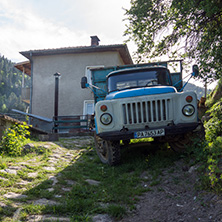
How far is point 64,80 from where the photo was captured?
59.7ft

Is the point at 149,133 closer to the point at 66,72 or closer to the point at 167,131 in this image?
the point at 167,131

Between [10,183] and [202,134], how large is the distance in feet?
13.8

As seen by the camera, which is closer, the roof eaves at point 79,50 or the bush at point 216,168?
the bush at point 216,168

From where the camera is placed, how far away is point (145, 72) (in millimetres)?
6363

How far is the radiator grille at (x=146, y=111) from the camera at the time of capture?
5207 mm

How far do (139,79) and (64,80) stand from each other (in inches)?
502

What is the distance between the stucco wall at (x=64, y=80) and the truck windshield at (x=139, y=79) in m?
11.2

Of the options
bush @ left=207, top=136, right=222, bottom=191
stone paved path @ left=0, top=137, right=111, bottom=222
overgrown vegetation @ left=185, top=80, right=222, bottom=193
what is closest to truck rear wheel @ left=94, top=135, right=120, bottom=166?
stone paved path @ left=0, top=137, right=111, bottom=222

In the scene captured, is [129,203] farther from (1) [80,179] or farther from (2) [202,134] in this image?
(2) [202,134]

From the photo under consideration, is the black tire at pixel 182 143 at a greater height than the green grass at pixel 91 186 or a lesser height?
greater

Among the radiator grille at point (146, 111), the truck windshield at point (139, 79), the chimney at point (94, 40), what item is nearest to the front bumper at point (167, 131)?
the radiator grille at point (146, 111)

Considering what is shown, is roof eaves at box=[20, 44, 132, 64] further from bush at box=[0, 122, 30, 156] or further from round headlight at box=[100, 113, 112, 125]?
round headlight at box=[100, 113, 112, 125]

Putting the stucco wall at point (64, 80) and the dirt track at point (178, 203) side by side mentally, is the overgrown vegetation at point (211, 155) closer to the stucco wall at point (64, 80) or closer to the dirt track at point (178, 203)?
the dirt track at point (178, 203)

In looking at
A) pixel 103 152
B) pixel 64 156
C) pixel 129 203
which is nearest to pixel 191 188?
pixel 129 203
